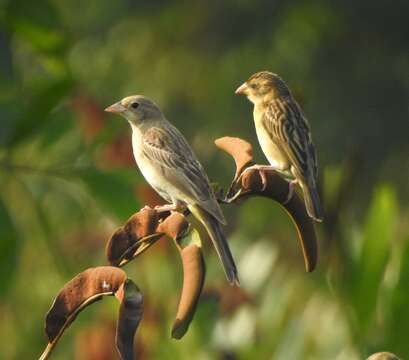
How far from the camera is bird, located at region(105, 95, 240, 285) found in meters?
1.91

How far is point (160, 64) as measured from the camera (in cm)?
1413

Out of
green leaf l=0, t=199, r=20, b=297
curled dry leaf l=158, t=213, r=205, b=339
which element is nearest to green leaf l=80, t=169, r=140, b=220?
green leaf l=0, t=199, r=20, b=297

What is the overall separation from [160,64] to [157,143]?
11896 mm

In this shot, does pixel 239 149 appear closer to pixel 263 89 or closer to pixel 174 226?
pixel 174 226

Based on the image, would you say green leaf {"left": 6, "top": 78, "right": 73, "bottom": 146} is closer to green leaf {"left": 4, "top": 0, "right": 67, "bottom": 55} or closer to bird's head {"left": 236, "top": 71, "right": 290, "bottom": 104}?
green leaf {"left": 4, "top": 0, "right": 67, "bottom": 55}

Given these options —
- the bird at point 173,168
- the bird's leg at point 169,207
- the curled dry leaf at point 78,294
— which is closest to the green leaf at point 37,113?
the bird at point 173,168

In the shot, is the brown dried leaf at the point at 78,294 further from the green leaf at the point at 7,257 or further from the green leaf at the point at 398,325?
the green leaf at the point at 398,325

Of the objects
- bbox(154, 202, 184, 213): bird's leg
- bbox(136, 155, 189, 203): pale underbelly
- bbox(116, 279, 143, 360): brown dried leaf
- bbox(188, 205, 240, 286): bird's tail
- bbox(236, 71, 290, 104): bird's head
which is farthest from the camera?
bbox(136, 155, 189, 203): pale underbelly

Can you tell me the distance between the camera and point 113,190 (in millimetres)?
2848

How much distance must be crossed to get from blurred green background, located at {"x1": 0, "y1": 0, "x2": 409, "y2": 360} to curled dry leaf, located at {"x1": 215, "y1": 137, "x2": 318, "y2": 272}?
322 mm

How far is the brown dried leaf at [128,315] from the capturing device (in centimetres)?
146

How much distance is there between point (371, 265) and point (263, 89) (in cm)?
101

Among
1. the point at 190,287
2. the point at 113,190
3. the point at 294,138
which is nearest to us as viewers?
the point at 190,287

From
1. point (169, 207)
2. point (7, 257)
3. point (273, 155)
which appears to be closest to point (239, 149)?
point (169, 207)
